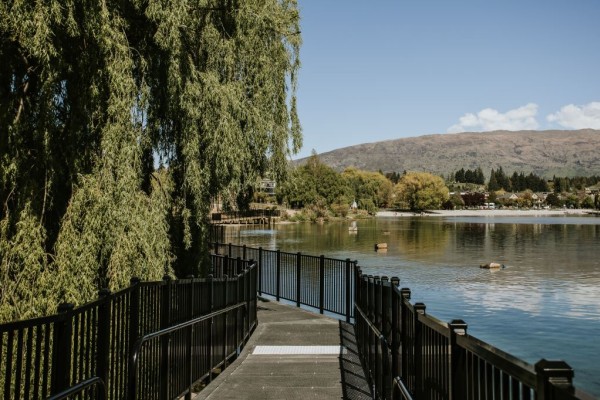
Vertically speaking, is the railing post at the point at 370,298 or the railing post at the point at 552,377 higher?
the railing post at the point at 552,377

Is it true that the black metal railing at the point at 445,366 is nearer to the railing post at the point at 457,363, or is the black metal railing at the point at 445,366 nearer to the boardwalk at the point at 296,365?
the railing post at the point at 457,363

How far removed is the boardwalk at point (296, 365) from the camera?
24.6 ft

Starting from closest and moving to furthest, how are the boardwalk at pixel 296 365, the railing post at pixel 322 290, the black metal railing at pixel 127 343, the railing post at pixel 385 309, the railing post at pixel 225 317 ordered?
the black metal railing at pixel 127 343, the railing post at pixel 385 309, the boardwalk at pixel 296 365, the railing post at pixel 225 317, the railing post at pixel 322 290

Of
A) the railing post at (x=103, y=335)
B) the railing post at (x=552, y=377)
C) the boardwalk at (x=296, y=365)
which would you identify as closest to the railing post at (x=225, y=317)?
the boardwalk at (x=296, y=365)

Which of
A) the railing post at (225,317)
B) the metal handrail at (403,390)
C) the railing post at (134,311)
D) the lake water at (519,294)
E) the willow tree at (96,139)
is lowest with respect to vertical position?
the lake water at (519,294)

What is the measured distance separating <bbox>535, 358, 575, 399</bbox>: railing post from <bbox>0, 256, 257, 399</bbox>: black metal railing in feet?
7.72

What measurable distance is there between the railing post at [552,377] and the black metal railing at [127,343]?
7.72 ft

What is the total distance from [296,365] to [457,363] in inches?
237

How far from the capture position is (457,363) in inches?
139

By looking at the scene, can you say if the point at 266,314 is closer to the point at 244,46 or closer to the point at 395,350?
the point at 244,46

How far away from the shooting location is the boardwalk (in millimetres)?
7512

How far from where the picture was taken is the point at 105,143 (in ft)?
31.1

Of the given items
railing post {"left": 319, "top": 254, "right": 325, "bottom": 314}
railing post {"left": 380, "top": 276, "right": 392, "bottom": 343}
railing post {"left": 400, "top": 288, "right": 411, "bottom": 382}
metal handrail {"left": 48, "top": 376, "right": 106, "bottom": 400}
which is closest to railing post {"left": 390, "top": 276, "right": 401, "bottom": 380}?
railing post {"left": 400, "top": 288, "right": 411, "bottom": 382}

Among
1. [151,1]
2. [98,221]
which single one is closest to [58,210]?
[98,221]
